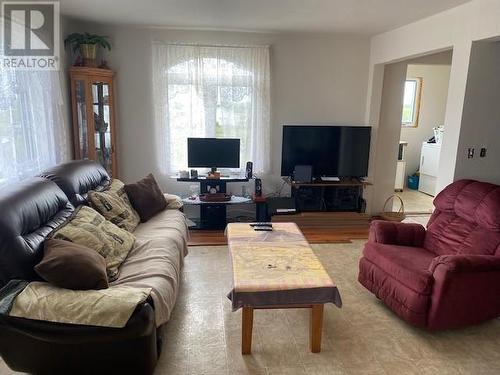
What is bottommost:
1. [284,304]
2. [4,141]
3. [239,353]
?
[239,353]

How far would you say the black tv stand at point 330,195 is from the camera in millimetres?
4711

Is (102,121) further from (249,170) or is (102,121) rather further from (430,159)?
(430,159)

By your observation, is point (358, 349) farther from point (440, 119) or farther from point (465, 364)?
point (440, 119)

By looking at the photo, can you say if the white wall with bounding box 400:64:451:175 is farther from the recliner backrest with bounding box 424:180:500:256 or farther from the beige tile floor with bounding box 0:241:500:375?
the beige tile floor with bounding box 0:241:500:375

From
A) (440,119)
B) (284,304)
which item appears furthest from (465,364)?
(440,119)

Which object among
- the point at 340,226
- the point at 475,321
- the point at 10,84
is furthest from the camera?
the point at 340,226

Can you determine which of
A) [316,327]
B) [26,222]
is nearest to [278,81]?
[316,327]

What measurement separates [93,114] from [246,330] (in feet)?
10.3

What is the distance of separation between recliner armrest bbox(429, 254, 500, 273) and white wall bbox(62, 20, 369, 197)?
9.33 ft

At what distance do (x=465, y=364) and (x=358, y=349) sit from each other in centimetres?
61

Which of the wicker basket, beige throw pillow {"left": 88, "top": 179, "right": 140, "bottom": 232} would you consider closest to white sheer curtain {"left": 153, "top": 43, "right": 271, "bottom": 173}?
beige throw pillow {"left": 88, "top": 179, "right": 140, "bottom": 232}

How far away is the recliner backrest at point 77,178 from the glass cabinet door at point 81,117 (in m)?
1.01

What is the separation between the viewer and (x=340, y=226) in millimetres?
4719

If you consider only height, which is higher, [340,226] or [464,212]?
[464,212]
